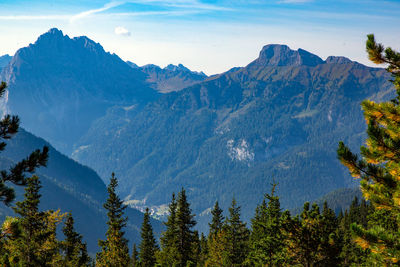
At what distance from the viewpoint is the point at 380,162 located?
1546 cm

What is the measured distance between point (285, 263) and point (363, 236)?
16343 millimetres

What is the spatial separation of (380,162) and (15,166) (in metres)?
13.5

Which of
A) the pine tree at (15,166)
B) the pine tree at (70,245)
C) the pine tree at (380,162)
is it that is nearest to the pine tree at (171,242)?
the pine tree at (70,245)

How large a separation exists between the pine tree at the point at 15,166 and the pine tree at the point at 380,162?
11167 mm

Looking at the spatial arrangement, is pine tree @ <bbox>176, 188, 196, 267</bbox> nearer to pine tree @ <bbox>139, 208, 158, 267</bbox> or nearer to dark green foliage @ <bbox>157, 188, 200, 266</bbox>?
dark green foliage @ <bbox>157, 188, 200, 266</bbox>

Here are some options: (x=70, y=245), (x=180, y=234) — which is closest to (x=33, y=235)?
(x=70, y=245)

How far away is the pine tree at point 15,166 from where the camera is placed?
16312mm

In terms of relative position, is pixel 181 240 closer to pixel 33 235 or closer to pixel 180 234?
pixel 180 234

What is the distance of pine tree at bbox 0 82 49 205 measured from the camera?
1631cm

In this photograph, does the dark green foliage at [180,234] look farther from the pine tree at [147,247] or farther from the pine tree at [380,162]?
the pine tree at [380,162]

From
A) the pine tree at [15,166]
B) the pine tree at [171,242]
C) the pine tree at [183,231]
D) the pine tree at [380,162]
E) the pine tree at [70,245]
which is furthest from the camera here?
the pine tree at [183,231]

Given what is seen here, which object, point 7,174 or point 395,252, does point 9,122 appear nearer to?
point 7,174

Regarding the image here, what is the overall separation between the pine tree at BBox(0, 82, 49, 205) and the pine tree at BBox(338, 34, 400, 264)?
11167 millimetres

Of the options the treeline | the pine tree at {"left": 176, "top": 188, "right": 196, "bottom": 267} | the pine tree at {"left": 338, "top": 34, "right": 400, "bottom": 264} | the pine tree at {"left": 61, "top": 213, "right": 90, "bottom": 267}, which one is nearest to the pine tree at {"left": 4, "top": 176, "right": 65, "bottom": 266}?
the treeline
